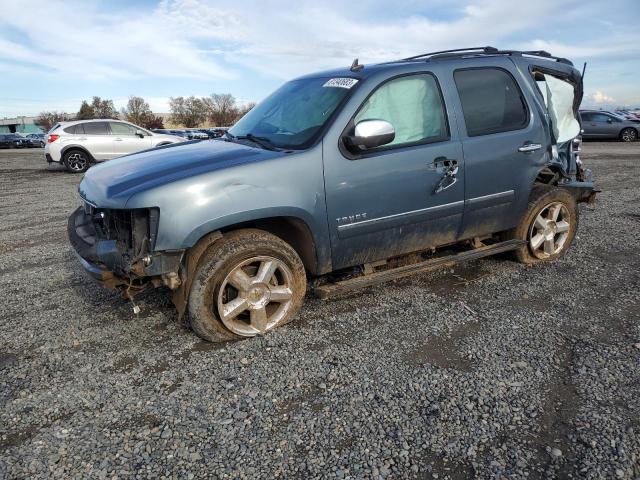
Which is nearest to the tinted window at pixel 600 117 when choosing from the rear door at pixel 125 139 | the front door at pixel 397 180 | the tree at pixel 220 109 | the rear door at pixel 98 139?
the rear door at pixel 125 139

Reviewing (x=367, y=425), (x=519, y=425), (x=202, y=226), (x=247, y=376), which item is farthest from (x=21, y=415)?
(x=519, y=425)

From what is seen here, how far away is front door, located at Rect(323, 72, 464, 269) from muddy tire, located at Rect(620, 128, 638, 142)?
22.4 m

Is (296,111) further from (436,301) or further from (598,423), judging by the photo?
(598,423)

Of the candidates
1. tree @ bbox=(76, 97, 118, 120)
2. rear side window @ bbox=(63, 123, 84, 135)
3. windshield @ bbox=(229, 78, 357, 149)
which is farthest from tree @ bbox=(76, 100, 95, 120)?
windshield @ bbox=(229, 78, 357, 149)

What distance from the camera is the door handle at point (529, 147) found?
14.0 feet

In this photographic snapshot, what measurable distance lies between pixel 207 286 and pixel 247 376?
662 millimetres

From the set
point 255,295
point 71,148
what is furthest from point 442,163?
point 71,148

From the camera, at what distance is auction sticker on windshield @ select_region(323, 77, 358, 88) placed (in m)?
3.68

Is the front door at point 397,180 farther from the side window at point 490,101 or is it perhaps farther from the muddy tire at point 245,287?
the muddy tire at point 245,287

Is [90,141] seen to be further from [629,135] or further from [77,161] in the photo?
[629,135]

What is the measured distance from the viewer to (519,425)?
243cm

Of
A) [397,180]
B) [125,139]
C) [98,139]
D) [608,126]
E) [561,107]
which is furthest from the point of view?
[608,126]

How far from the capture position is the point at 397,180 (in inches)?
142

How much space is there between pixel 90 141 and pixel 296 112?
1307 centimetres
